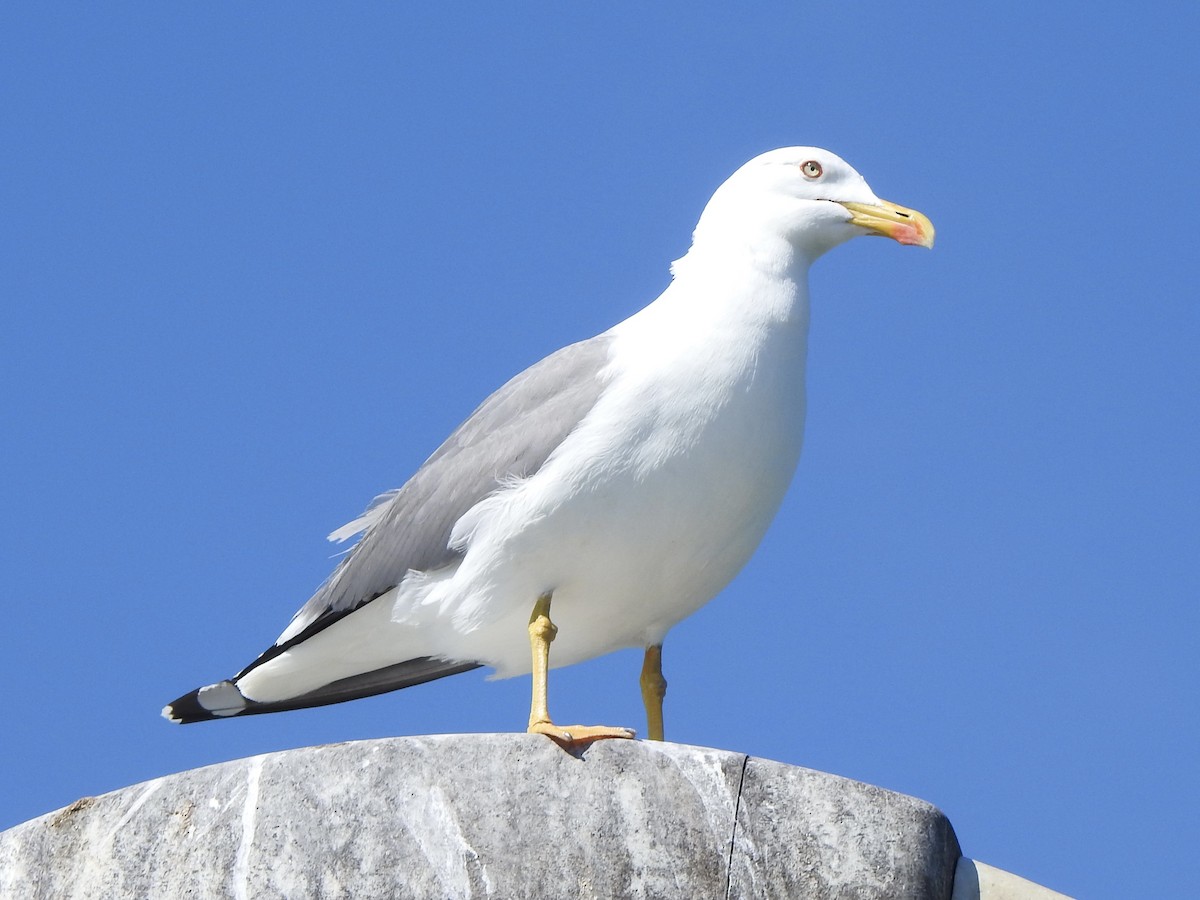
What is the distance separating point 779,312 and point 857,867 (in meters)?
2.59

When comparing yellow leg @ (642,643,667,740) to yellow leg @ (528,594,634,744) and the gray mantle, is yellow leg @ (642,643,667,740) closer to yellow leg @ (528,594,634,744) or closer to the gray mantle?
yellow leg @ (528,594,634,744)

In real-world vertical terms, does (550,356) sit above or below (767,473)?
above

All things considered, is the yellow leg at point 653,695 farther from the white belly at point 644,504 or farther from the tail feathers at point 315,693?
the tail feathers at point 315,693

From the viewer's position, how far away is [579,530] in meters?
7.03

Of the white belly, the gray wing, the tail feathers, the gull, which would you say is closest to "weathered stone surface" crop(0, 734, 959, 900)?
the gull

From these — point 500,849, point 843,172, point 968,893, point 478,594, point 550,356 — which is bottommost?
point 968,893

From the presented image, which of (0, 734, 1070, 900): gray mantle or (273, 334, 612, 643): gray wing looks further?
(273, 334, 612, 643): gray wing

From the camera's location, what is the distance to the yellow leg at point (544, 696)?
608 centimetres

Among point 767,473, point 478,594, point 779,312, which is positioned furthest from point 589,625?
point 779,312

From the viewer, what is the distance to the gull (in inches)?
276

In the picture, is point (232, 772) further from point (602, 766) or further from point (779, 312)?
point (779, 312)

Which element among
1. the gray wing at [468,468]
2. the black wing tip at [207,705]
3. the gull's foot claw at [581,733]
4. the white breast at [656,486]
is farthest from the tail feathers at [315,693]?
the gull's foot claw at [581,733]

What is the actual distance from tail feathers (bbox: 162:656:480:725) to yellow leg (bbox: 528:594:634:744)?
86cm

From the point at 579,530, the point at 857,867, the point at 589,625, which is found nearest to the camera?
the point at 857,867
